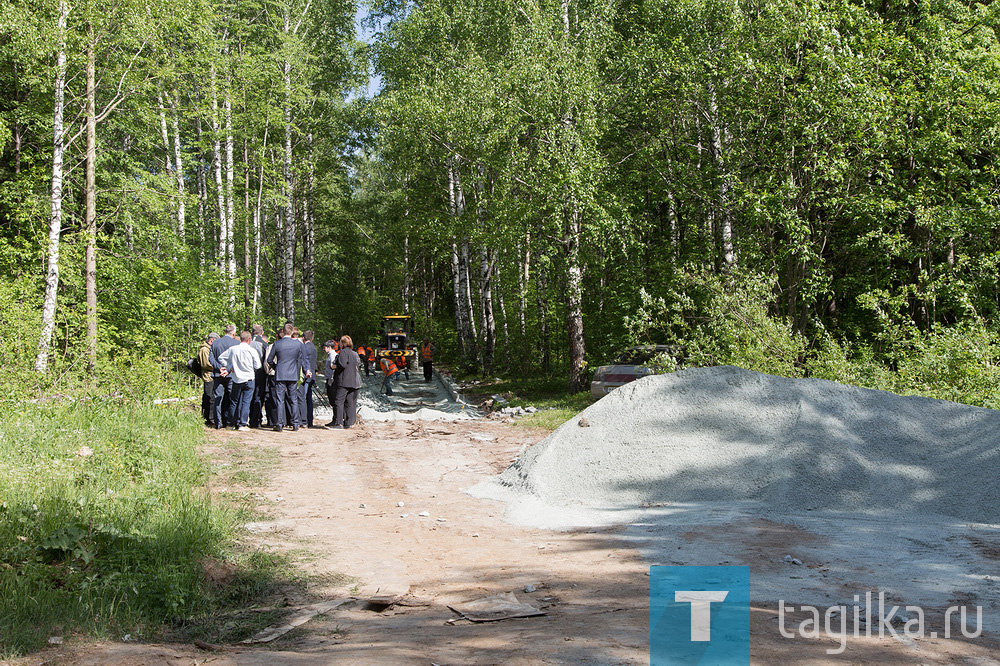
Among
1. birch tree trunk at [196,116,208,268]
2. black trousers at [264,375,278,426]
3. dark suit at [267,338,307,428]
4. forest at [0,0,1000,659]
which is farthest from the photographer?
birch tree trunk at [196,116,208,268]

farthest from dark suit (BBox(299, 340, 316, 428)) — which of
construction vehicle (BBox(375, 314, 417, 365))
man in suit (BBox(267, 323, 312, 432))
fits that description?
construction vehicle (BBox(375, 314, 417, 365))

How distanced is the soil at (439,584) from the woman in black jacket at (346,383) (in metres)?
3.72

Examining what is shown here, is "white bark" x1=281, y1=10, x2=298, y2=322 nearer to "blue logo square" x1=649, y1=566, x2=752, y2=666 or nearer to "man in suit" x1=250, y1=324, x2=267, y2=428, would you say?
"man in suit" x1=250, y1=324, x2=267, y2=428

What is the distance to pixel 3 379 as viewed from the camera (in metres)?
12.4

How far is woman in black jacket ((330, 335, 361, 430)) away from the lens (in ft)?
50.5

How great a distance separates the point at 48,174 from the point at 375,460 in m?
14.2

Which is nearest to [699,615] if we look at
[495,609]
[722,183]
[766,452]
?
[495,609]

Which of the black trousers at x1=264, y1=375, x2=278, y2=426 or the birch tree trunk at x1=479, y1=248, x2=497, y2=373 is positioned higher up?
the birch tree trunk at x1=479, y1=248, x2=497, y2=373

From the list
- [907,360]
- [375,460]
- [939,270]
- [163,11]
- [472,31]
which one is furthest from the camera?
[472,31]

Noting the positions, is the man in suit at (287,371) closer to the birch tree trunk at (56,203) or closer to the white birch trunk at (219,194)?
the birch tree trunk at (56,203)

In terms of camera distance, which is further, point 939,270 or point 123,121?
point 123,121

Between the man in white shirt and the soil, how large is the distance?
10.5ft

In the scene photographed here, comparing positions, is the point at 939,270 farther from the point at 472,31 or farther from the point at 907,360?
the point at 472,31

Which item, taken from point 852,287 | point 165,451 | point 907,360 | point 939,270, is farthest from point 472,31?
point 165,451
